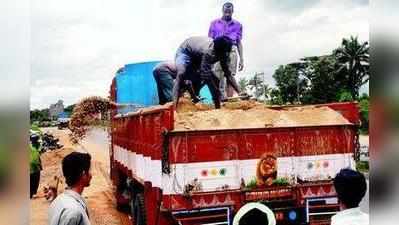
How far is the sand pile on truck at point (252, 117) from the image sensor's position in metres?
2.81

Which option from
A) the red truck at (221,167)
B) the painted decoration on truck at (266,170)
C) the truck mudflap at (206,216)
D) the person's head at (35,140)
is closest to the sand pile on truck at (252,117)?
the red truck at (221,167)

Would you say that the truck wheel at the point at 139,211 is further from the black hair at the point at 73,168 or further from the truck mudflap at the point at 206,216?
the black hair at the point at 73,168

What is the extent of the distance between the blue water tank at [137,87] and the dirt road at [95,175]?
8.5 inches

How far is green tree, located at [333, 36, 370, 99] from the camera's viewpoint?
2975 millimetres

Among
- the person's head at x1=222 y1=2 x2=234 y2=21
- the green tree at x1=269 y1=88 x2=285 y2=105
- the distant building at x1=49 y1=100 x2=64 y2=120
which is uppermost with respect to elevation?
the person's head at x1=222 y1=2 x2=234 y2=21

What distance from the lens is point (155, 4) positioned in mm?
2861

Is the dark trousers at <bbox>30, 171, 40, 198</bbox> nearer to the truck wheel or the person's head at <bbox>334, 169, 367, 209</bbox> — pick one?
the truck wheel

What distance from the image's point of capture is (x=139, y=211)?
2.95 metres

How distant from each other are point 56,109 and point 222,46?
0.90 meters

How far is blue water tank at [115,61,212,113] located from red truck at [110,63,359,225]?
1.9 inches

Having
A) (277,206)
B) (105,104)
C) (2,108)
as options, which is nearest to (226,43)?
(105,104)

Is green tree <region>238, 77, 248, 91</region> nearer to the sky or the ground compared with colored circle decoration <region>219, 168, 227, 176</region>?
nearer to the sky

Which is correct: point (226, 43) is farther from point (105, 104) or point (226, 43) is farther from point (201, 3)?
point (105, 104)

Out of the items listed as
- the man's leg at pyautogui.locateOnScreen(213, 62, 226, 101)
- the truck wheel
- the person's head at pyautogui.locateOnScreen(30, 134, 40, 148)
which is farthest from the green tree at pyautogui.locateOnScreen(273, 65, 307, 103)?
the person's head at pyautogui.locateOnScreen(30, 134, 40, 148)
